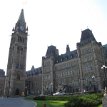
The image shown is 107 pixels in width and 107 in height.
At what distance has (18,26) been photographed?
4058 inches

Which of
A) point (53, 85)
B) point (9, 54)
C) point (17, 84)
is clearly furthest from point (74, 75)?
point (9, 54)

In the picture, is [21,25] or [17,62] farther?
[21,25]

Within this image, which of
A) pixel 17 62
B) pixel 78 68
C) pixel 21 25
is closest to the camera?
pixel 78 68

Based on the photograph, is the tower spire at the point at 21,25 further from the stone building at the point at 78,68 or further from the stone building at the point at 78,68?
the stone building at the point at 78,68

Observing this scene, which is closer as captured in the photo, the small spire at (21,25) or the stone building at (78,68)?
the stone building at (78,68)

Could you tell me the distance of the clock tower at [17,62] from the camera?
8925 centimetres

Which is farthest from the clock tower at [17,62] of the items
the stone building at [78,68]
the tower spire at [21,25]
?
the stone building at [78,68]

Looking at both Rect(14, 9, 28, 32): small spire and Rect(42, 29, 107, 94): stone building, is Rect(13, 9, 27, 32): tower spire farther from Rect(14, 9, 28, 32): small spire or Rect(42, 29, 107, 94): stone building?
Rect(42, 29, 107, 94): stone building

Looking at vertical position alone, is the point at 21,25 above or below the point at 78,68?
above

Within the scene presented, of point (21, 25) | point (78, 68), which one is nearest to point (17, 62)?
point (21, 25)

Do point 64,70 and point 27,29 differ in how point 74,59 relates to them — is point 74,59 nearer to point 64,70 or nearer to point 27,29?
point 64,70

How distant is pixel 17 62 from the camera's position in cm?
9412

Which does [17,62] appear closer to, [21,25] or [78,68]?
[21,25]

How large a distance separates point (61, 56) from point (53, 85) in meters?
14.6
